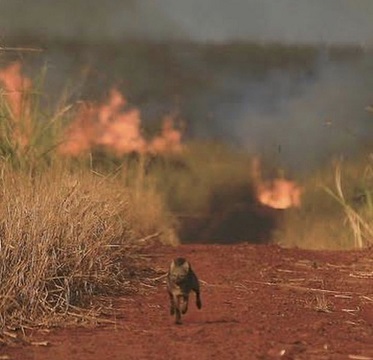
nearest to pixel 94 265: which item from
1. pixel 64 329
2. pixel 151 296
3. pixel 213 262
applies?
pixel 151 296

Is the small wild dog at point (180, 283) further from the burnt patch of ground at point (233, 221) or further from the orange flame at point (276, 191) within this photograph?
the orange flame at point (276, 191)

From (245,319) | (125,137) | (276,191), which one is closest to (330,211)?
(276,191)

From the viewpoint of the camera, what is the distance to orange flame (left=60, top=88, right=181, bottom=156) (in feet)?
32.1

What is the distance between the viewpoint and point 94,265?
21.5 feet

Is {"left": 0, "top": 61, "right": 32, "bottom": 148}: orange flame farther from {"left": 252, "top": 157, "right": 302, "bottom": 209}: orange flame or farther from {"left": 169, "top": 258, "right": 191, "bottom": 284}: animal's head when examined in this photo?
→ {"left": 169, "top": 258, "right": 191, "bottom": 284}: animal's head

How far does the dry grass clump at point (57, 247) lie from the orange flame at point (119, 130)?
179cm

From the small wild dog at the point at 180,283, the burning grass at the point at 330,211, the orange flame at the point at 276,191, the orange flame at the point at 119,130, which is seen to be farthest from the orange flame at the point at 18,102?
the small wild dog at the point at 180,283

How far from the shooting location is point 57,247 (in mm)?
6254

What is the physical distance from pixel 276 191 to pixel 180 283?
468cm

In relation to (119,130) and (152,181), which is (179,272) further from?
(119,130)

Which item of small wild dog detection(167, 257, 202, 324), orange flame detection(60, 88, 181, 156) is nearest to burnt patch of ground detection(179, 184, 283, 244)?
orange flame detection(60, 88, 181, 156)

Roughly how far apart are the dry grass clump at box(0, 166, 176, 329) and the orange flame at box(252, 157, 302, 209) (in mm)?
2159

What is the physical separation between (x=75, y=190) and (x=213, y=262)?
162 cm

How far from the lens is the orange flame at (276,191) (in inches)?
389
